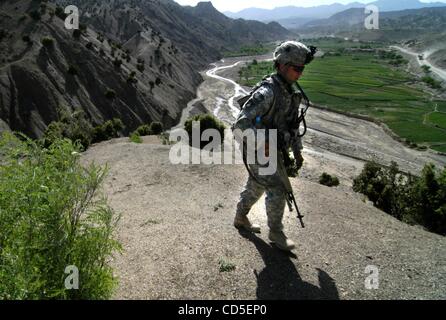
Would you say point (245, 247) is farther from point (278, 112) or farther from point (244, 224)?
point (278, 112)

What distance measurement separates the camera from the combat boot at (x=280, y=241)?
7859mm

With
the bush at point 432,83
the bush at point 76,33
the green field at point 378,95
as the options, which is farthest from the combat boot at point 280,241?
the bush at point 432,83

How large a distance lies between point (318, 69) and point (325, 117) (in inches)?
2334

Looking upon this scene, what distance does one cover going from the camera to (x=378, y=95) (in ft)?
282

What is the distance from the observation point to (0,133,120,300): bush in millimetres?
4844

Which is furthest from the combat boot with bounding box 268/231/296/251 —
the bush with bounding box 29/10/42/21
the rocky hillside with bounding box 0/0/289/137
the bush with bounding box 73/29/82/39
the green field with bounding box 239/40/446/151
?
the bush with bounding box 73/29/82/39

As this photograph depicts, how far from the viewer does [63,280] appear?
5168mm

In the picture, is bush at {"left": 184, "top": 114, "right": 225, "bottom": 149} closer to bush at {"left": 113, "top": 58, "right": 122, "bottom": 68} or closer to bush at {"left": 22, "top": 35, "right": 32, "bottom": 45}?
bush at {"left": 22, "top": 35, "right": 32, "bottom": 45}

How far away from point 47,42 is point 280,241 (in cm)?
5153

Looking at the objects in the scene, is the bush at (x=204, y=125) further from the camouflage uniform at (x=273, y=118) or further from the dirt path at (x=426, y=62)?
the dirt path at (x=426, y=62)

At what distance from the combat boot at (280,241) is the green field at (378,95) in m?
54.0

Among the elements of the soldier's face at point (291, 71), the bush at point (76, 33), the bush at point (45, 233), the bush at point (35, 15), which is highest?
the bush at point (35, 15)
